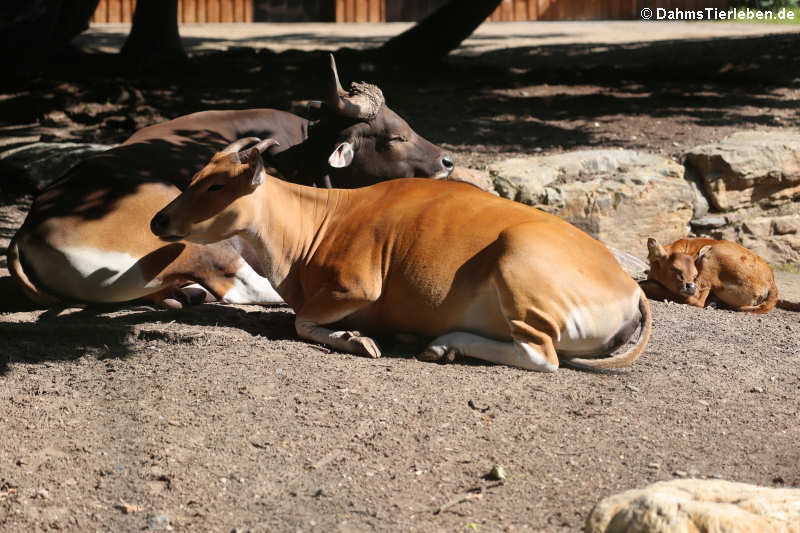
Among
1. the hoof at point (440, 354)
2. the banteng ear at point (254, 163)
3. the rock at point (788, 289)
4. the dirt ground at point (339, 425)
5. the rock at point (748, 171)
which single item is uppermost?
the banteng ear at point (254, 163)

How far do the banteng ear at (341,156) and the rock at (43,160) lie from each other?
110 inches

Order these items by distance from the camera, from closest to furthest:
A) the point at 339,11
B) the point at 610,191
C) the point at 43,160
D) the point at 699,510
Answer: the point at 699,510 → the point at 610,191 → the point at 43,160 → the point at 339,11

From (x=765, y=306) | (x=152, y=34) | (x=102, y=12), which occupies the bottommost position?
(x=765, y=306)

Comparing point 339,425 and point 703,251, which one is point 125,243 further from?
point 703,251

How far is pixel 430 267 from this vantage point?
5680mm

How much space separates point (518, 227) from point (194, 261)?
2.21 m

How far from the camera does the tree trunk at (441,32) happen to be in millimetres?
12961

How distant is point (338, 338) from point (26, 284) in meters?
2.13

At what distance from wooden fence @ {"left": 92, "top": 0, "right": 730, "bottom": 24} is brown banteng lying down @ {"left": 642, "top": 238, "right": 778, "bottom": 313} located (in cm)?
1738

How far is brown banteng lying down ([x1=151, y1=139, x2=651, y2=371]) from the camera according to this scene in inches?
211

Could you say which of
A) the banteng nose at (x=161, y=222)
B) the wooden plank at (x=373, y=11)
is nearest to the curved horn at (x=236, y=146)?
the banteng nose at (x=161, y=222)

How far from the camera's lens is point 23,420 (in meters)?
4.80

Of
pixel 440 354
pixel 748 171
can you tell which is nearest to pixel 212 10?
pixel 748 171

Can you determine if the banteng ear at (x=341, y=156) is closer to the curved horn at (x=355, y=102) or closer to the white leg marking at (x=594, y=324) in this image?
the curved horn at (x=355, y=102)
